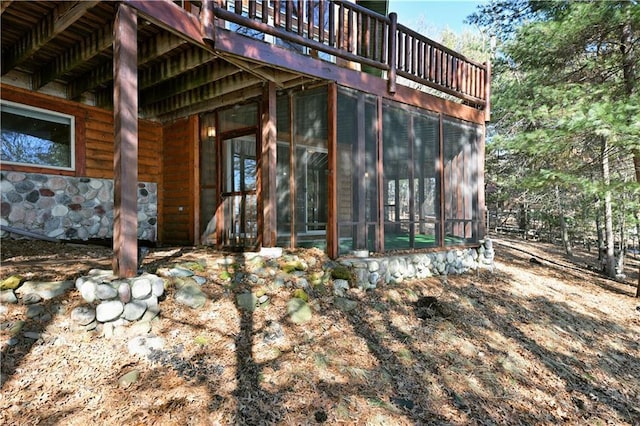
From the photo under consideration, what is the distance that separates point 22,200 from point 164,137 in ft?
8.13

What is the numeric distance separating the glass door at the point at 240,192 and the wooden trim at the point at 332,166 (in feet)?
3.84

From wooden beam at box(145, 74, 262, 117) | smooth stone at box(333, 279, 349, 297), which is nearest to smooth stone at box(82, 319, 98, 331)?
smooth stone at box(333, 279, 349, 297)

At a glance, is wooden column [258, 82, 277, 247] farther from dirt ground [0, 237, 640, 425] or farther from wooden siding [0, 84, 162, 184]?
wooden siding [0, 84, 162, 184]

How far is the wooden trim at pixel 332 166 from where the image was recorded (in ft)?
15.7

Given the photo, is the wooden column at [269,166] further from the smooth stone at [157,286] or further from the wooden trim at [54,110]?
the wooden trim at [54,110]

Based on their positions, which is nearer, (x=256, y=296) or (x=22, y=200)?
(x=256, y=296)

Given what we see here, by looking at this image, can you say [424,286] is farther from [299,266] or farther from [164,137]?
[164,137]

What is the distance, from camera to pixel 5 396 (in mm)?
1991

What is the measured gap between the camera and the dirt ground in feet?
7.14

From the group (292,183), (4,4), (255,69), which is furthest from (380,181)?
(4,4)

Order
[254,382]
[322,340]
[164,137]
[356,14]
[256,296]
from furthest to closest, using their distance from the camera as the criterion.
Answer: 1. [164,137]
2. [356,14]
3. [256,296]
4. [322,340]
5. [254,382]

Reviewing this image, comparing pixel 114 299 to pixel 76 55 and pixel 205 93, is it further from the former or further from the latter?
pixel 205 93

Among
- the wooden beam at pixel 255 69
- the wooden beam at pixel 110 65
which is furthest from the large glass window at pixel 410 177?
the wooden beam at pixel 110 65

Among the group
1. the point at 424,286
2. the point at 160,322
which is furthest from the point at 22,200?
the point at 424,286
